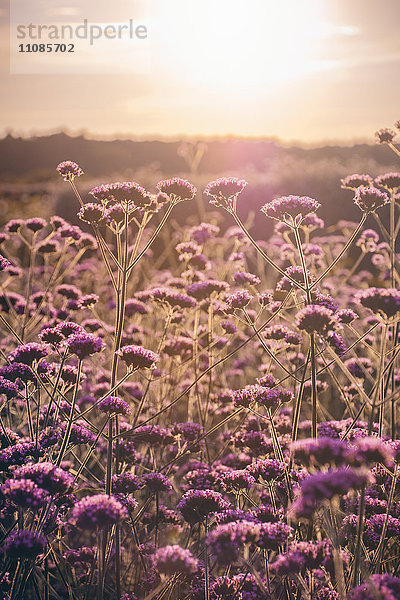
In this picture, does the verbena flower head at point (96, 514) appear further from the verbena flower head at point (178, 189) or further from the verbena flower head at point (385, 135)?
the verbena flower head at point (385, 135)

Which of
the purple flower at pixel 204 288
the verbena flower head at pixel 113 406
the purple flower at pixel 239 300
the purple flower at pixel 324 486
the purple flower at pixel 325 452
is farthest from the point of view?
the purple flower at pixel 204 288

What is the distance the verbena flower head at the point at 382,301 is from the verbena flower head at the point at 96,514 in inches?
58.5

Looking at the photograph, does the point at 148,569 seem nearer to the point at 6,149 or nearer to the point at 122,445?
the point at 122,445

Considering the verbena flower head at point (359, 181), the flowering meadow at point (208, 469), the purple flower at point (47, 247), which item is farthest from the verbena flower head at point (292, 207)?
the purple flower at point (47, 247)

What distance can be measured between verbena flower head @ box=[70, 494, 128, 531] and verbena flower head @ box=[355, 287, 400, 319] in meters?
1.49

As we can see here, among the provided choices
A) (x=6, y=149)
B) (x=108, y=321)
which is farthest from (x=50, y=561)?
(x=6, y=149)

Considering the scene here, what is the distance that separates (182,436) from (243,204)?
15126 mm

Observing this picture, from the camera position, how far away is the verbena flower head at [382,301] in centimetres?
272

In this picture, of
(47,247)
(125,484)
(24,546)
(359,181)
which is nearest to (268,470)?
(125,484)

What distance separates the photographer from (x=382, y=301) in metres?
2.75

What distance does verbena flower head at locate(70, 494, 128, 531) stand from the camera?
6.89 ft

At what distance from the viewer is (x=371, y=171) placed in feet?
67.1

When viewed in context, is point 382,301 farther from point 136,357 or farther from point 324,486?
point 136,357

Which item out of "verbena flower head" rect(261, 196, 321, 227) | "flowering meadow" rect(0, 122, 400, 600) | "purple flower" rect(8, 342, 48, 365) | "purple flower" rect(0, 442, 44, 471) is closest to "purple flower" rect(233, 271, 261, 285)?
"flowering meadow" rect(0, 122, 400, 600)
